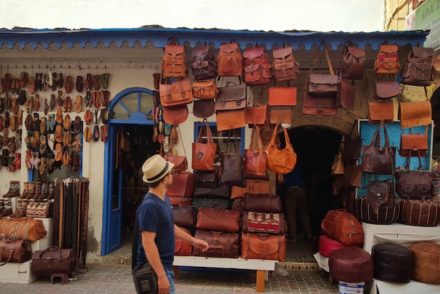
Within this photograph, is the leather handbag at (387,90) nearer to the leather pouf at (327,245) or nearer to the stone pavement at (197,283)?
the leather pouf at (327,245)

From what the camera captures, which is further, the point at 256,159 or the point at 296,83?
the point at 296,83

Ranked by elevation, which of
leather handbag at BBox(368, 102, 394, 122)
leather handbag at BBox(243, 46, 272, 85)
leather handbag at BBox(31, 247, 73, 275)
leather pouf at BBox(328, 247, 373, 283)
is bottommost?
leather handbag at BBox(31, 247, 73, 275)

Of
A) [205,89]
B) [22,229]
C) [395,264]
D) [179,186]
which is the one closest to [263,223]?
[179,186]

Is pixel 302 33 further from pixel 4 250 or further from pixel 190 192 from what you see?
pixel 4 250

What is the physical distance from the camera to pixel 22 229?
20.4ft

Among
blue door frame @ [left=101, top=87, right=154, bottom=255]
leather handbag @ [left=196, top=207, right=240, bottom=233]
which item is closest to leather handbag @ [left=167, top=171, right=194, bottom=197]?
leather handbag @ [left=196, top=207, right=240, bottom=233]

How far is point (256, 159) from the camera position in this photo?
5.74 meters

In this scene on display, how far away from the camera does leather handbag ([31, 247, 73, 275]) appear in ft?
19.7

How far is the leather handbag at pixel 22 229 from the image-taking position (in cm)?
618

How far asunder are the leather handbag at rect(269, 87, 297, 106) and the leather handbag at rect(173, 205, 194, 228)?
6.83ft

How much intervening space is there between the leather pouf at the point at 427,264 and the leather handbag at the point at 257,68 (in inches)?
128

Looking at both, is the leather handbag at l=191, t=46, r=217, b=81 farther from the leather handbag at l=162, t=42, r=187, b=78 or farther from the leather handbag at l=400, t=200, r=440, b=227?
the leather handbag at l=400, t=200, r=440, b=227

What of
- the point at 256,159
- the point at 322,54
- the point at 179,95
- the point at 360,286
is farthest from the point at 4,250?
the point at 322,54

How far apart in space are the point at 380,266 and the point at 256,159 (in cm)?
232
